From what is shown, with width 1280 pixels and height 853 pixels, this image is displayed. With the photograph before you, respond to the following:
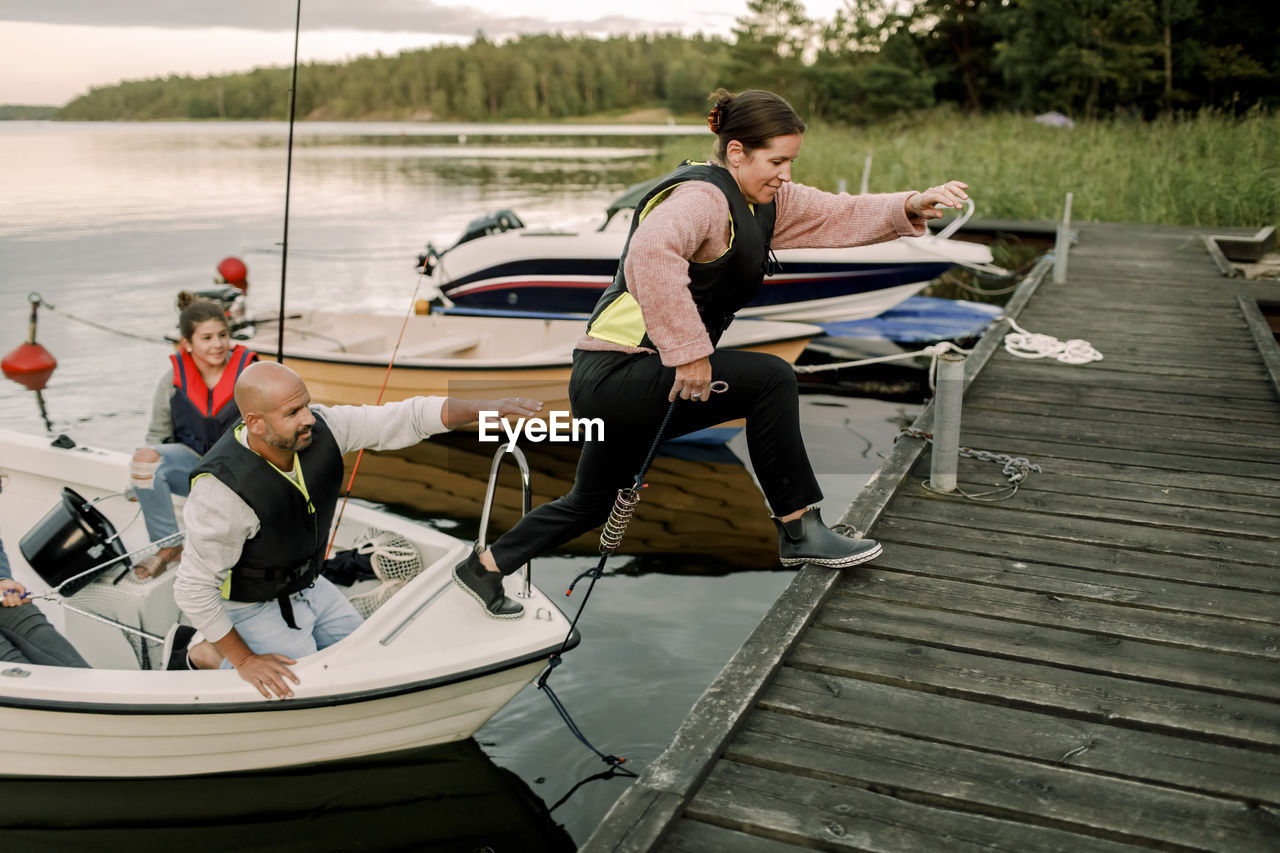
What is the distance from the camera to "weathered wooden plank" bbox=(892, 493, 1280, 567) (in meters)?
3.59

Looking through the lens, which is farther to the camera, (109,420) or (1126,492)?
(109,420)

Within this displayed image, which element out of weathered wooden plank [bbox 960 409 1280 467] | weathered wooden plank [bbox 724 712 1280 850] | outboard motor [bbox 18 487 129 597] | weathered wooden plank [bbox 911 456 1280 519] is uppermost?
weathered wooden plank [bbox 960 409 1280 467]

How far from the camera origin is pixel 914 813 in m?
2.28

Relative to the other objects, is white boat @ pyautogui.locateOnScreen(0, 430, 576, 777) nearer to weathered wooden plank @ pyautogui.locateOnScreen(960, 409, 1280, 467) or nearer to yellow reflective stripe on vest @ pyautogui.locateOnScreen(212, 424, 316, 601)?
yellow reflective stripe on vest @ pyautogui.locateOnScreen(212, 424, 316, 601)

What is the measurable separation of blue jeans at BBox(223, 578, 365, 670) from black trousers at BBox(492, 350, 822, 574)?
1048 mm

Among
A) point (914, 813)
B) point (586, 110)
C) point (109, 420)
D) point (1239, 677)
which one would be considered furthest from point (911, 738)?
point (586, 110)

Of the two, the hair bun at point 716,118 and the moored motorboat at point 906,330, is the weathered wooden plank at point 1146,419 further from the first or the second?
the moored motorboat at point 906,330

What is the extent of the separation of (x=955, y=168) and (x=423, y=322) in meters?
10.1

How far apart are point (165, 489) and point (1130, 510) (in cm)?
418

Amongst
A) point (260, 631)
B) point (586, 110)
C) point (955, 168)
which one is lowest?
point (260, 631)

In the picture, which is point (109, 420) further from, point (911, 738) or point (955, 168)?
point (955, 168)

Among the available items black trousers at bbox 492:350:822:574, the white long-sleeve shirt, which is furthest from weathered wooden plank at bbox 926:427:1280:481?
the white long-sleeve shirt

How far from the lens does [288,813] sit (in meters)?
3.89

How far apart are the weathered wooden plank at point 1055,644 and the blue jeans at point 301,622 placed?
1829mm
